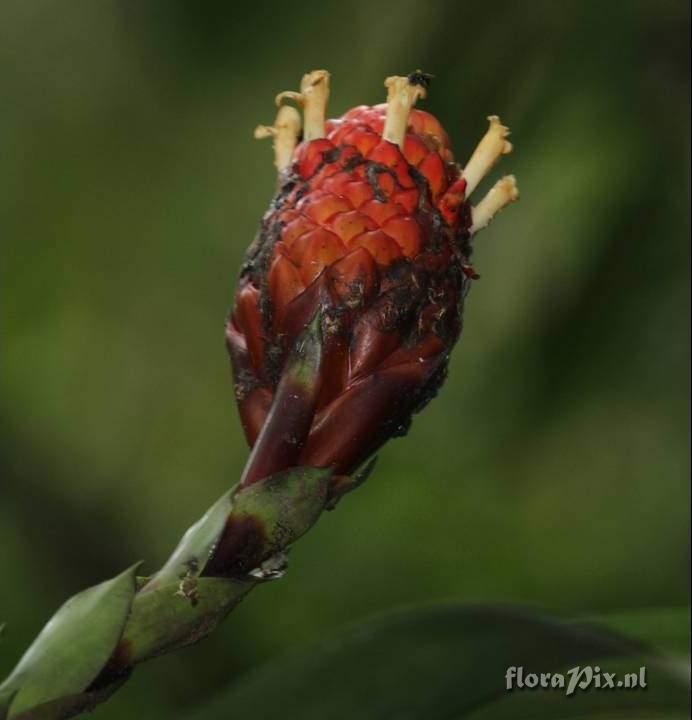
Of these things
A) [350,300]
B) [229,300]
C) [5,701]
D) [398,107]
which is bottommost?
[5,701]

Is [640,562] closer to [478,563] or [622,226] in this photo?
[478,563]

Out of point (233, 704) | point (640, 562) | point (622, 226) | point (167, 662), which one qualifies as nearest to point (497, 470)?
point (640, 562)

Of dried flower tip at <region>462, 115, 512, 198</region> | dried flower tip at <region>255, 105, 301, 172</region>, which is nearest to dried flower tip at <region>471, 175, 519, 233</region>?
dried flower tip at <region>462, 115, 512, 198</region>

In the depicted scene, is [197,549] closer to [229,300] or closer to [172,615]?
[172,615]

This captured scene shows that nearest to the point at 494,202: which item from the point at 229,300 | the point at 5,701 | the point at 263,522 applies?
the point at 263,522

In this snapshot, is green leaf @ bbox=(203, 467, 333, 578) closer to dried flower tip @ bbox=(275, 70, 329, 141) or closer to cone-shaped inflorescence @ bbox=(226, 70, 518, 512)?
cone-shaped inflorescence @ bbox=(226, 70, 518, 512)

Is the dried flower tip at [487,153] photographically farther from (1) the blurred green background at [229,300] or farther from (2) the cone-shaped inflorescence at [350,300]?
(1) the blurred green background at [229,300]
